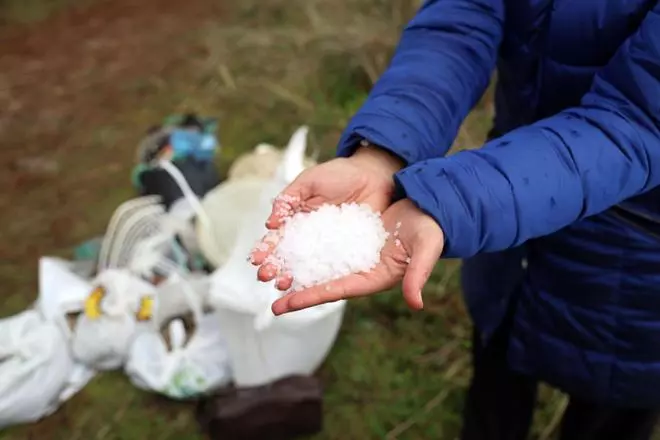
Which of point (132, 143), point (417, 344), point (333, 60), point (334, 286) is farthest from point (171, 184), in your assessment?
point (334, 286)

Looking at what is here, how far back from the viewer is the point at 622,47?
3.12 feet

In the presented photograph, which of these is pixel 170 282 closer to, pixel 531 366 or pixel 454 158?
pixel 531 366

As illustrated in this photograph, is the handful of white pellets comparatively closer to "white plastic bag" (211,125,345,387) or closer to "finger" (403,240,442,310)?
"finger" (403,240,442,310)

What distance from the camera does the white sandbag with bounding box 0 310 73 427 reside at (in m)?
1.89

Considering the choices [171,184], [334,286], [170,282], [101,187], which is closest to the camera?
[334,286]

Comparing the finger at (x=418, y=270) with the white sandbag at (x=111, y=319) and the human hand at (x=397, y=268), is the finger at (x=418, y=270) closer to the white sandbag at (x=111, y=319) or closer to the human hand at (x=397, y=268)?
the human hand at (x=397, y=268)

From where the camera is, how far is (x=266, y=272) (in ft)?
3.17

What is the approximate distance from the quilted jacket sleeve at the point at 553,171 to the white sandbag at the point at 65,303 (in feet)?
4.70

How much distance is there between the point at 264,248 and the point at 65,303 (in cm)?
127

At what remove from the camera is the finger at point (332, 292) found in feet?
3.00

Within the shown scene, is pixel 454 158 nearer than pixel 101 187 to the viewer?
Yes

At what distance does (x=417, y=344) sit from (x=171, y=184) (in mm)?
886

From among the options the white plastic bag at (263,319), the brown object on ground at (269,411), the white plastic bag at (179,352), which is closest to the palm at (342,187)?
the white plastic bag at (263,319)

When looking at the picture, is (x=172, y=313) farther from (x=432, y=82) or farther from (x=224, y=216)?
(x=432, y=82)
